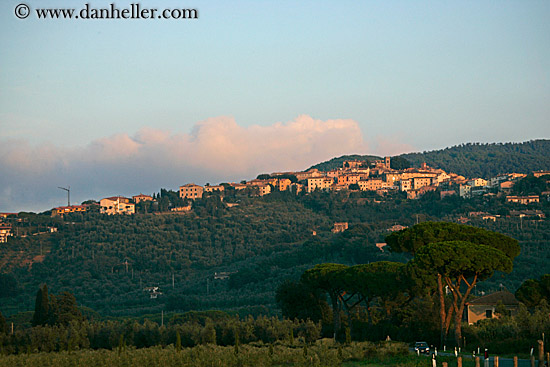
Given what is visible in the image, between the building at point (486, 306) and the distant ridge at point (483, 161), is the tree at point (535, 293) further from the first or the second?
the distant ridge at point (483, 161)

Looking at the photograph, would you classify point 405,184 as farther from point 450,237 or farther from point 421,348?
point 421,348

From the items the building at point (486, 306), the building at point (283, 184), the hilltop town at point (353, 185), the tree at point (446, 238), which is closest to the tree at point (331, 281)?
the tree at point (446, 238)

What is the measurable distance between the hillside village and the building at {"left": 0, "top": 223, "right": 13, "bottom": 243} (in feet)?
2.55

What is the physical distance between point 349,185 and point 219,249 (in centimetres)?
4424

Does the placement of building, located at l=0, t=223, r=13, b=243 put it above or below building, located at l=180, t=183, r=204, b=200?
below

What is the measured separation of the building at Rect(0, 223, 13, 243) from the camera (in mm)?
93744

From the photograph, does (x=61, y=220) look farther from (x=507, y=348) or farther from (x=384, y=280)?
(x=507, y=348)

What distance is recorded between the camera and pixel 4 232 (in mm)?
97125

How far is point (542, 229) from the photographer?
7412 cm

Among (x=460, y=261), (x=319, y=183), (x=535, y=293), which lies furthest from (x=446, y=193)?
(x=460, y=261)

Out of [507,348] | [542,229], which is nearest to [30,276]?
[542,229]

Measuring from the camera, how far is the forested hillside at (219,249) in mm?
64375

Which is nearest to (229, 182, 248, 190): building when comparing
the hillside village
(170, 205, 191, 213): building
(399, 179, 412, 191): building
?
the hillside village

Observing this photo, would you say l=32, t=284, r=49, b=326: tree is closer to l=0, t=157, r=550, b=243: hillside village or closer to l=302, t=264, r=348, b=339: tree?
l=302, t=264, r=348, b=339: tree
